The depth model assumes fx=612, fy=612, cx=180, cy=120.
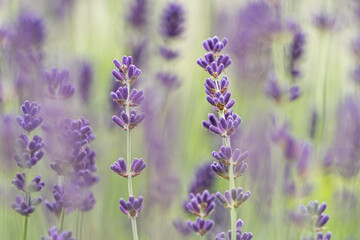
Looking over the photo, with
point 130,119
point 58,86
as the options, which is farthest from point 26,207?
point 58,86

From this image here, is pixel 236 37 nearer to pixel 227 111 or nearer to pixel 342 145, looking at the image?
pixel 342 145

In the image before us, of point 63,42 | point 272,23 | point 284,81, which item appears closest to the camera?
point 284,81

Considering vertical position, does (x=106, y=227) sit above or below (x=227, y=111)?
below

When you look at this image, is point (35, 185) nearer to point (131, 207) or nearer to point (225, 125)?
point (131, 207)

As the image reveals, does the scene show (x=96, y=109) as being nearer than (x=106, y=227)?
No

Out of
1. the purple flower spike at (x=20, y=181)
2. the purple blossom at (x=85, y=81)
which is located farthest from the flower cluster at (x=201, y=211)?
the purple blossom at (x=85, y=81)

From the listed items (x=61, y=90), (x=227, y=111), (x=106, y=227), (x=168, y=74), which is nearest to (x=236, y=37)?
(x=168, y=74)
